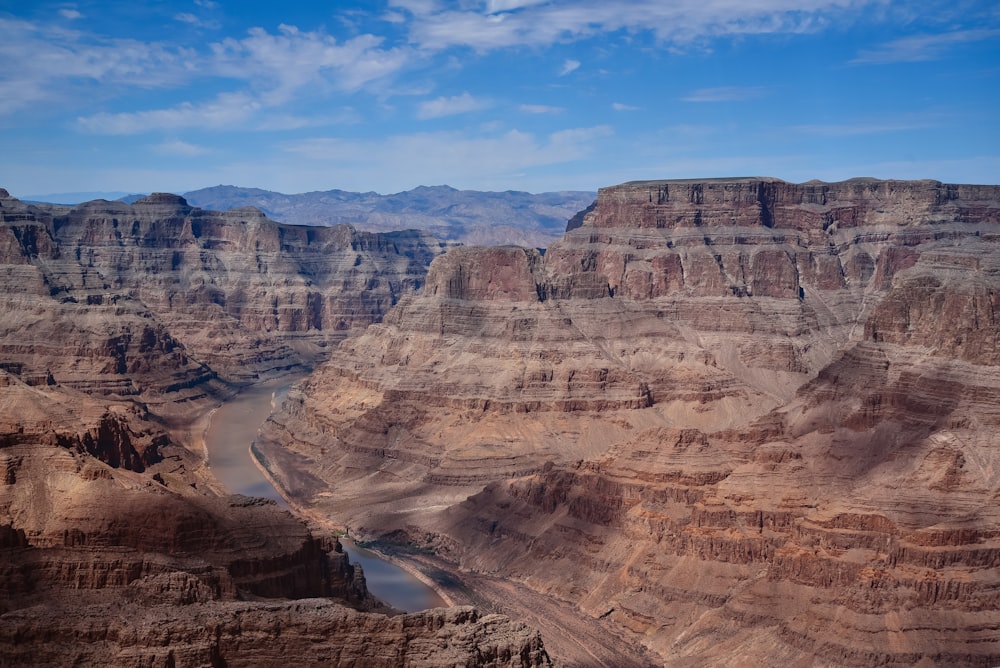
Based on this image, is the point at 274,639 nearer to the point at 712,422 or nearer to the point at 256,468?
the point at 256,468

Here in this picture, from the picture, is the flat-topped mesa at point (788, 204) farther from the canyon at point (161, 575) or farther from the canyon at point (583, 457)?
the canyon at point (161, 575)

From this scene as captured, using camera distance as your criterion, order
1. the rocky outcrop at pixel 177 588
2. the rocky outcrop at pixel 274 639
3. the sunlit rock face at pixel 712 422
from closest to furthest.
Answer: the rocky outcrop at pixel 274 639 < the rocky outcrop at pixel 177 588 < the sunlit rock face at pixel 712 422

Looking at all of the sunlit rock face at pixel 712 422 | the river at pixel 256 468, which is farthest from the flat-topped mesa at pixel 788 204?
the river at pixel 256 468

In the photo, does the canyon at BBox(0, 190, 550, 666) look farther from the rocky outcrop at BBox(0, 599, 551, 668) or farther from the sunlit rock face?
the sunlit rock face

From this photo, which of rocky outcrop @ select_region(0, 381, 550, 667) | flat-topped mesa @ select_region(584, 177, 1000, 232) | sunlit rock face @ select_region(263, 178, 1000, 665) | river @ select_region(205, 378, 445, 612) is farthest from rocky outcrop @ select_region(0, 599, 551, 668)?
flat-topped mesa @ select_region(584, 177, 1000, 232)

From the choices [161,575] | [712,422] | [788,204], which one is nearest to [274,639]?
[161,575]

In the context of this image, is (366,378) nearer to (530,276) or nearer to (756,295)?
(530,276)

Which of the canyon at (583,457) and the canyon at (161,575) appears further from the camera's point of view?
the canyon at (583,457)
